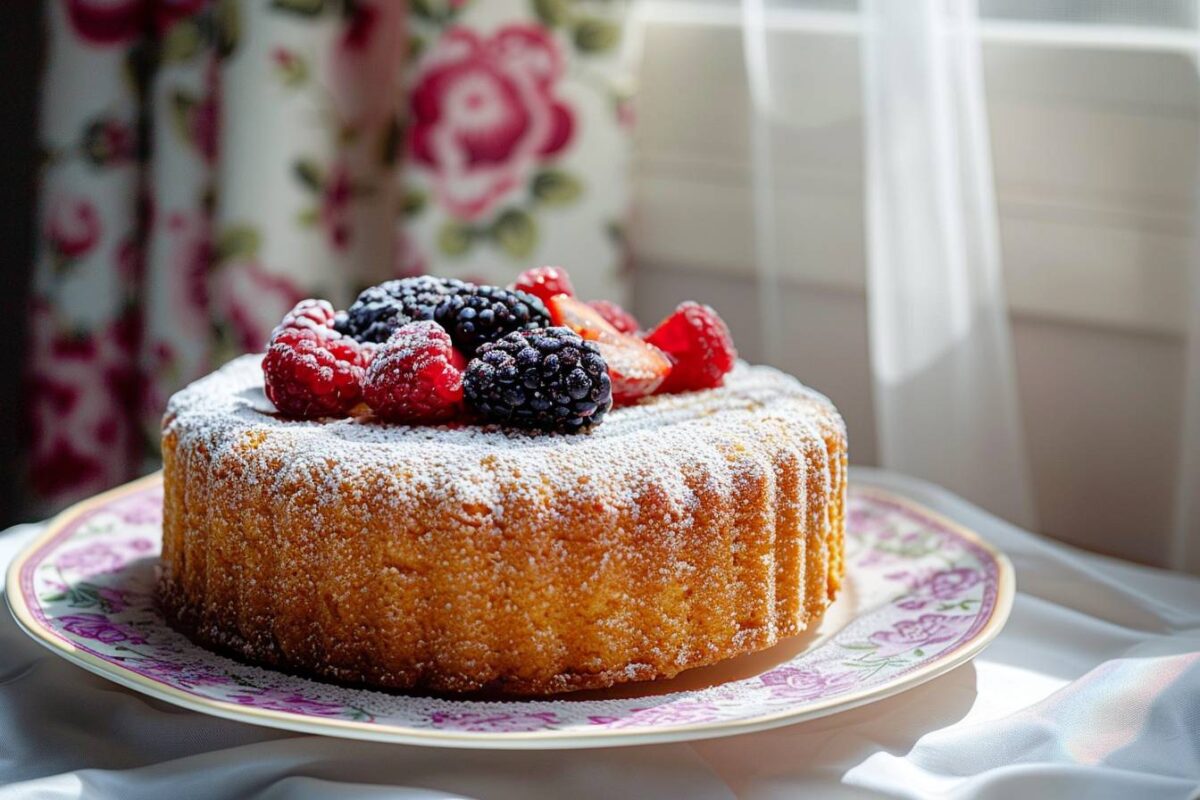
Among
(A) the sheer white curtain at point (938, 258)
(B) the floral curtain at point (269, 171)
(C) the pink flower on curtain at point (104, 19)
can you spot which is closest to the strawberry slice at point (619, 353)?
(A) the sheer white curtain at point (938, 258)

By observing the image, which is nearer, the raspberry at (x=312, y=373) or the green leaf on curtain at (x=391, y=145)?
the raspberry at (x=312, y=373)

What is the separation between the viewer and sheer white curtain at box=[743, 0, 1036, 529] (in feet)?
5.83

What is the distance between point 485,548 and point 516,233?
4.13ft

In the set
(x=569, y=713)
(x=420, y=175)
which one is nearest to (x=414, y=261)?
(x=420, y=175)

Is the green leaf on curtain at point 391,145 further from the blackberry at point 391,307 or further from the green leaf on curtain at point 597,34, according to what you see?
the blackberry at point 391,307

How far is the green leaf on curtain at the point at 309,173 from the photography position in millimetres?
2287

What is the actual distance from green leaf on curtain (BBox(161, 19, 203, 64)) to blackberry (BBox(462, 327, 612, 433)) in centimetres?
135

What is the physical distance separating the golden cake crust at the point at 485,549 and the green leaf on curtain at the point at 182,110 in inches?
48.2

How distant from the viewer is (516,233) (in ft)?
7.52

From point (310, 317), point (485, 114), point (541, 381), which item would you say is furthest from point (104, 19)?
point (541, 381)

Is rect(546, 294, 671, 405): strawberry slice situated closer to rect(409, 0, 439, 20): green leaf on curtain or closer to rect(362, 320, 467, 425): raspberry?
rect(362, 320, 467, 425): raspberry

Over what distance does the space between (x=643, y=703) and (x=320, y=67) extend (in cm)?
154

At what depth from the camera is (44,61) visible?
2.39m

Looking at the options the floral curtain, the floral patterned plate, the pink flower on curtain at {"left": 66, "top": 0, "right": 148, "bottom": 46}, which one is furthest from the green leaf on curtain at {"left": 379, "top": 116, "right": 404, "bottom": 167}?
the floral patterned plate
